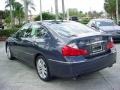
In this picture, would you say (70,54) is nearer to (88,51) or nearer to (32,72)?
(88,51)

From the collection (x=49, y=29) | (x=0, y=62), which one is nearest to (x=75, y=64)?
(x=49, y=29)

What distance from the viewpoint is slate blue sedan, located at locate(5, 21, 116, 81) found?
16.4ft

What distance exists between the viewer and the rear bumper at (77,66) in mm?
4922

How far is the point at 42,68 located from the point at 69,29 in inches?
46.3

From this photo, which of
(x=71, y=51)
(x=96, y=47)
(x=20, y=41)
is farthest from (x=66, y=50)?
(x=20, y=41)

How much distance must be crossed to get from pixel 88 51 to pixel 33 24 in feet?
7.26

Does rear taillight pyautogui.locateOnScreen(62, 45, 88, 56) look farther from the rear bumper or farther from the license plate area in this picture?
the license plate area

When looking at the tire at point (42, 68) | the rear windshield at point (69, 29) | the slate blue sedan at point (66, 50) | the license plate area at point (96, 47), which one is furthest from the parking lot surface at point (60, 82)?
the rear windshield at point (69, 29)

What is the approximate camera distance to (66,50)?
4.99 meters

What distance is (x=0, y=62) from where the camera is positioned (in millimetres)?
8164

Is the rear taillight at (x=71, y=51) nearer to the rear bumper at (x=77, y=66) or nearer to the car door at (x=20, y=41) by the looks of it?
the rear bumper at (x=77, y=66)

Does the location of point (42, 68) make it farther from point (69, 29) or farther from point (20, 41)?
point (20, 41)

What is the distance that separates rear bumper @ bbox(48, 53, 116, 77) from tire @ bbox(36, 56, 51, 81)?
275 mm

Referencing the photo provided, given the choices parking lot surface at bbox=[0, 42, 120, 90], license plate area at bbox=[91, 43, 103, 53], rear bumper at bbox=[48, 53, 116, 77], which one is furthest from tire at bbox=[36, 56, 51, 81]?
license plate area at bbox=[91, 43, 103, 53]
